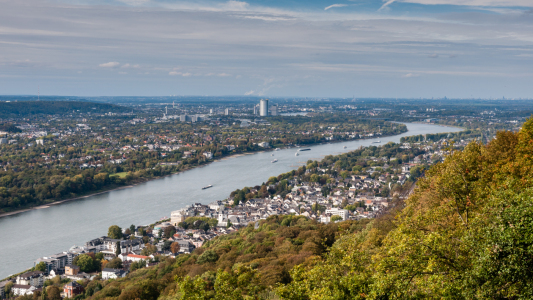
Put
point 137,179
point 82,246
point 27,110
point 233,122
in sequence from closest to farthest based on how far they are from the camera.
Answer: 1. point 82,246
2. point 137,179
3. point 233,122
4. point 27,110

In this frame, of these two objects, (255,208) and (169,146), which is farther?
(169,146)

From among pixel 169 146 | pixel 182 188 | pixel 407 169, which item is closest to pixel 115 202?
pixel 182 188

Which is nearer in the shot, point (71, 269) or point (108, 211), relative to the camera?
point (71, 269)

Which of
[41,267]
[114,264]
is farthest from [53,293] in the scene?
[114,264]

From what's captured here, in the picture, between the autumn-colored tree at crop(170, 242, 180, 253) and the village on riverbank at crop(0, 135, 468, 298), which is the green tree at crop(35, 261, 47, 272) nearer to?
the village on riverbank at crop(0, 135, 468, 298)

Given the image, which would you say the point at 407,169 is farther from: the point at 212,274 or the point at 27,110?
the point at 27,110

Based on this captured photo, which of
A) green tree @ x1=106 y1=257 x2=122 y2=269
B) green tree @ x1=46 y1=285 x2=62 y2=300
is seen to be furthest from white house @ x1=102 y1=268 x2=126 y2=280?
green tree @ x1=46 y1=285 x2=62 y2=300

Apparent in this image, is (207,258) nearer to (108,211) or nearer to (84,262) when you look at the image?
(84,262)
